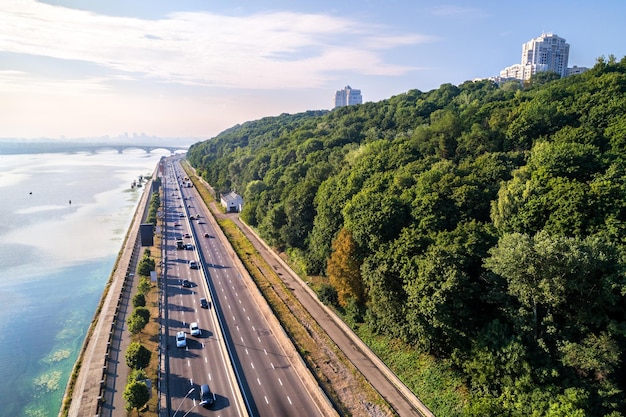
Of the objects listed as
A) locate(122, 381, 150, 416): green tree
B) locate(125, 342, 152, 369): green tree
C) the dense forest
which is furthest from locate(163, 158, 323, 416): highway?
the dense forest

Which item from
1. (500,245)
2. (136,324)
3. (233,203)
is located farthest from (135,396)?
(233,203)

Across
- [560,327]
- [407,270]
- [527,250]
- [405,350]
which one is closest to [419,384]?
[405,350]

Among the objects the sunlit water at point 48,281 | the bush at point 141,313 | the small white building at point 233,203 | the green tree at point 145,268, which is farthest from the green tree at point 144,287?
the small white building at point 233,203

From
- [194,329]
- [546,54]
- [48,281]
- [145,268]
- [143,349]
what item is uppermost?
[546,54]

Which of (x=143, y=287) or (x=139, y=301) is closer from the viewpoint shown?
(x=139, y=301)

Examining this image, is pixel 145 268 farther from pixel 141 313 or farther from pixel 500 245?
pixel 500 245

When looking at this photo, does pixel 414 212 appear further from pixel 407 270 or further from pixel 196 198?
pixel 196 198
